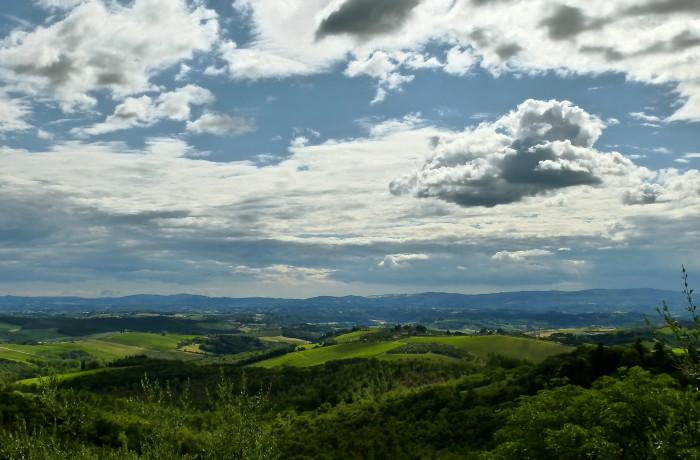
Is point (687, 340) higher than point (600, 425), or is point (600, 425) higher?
point (687, 340)

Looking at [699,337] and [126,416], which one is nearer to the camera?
[699,337]

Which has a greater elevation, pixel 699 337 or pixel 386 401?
pixel 699 337

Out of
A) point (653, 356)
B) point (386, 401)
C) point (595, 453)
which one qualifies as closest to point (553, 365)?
point (653, 356)

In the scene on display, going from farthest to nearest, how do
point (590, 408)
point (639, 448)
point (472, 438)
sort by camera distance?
point (472, 438) < point (590, 408) < point (639, 448)

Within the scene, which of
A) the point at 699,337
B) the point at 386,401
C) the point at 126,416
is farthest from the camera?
the point at 386,401

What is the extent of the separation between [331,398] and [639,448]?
16531cm

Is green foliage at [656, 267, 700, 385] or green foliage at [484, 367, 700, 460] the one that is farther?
green foliage at [484, 367, 700, 460]

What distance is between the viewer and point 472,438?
99.8 m

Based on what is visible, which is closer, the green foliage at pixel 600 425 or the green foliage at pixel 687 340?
the green foliage at pixel 687 340

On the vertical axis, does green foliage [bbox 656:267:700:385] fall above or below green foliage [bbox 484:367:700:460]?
above

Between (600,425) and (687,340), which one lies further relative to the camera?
(600,425)

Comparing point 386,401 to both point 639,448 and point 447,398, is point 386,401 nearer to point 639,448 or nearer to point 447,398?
point 447,398

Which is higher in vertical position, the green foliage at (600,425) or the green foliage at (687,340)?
the green foliage at (687,340)

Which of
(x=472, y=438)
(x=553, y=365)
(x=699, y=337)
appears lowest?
(x=472, y=438)
